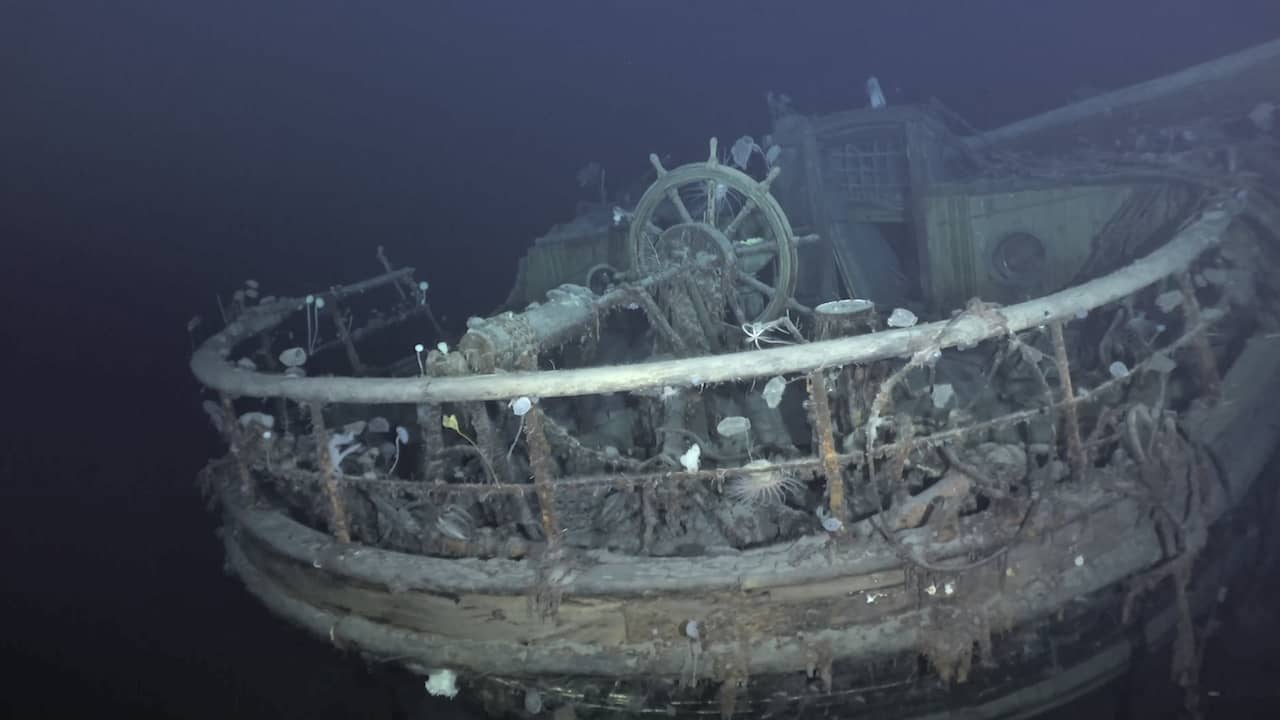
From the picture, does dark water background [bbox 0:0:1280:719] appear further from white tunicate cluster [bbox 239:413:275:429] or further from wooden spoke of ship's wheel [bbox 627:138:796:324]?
wooden spoke of ship's wheel [bbox 627:138:796:324]

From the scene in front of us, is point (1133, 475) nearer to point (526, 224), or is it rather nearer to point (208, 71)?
point (208, 71)

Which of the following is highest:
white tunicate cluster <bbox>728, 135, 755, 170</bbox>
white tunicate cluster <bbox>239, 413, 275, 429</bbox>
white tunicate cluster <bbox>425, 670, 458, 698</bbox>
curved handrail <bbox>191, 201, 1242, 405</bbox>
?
white tunicate cluster <bbox>728, 135, 755, 170</bbox>

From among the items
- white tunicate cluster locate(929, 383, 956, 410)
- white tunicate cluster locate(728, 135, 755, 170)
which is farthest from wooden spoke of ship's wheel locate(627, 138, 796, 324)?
white tunicate cluster locate(929, 383, 956, 410)

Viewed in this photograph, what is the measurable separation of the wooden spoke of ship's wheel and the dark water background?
12.5 feet

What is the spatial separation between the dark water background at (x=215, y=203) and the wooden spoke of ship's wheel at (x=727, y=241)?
3801 millimetres

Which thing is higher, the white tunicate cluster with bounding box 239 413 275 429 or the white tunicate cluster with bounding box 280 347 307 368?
the white tunicate cluster with bounding box 280 347 307 368

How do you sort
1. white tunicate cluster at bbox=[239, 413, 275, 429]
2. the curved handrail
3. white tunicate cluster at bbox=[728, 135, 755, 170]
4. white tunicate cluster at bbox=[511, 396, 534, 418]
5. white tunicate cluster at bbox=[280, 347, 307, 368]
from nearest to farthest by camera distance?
the curved handrail
white tunicate cluster at bbox=[511, 396, 534, 418]
white tunicate cluster at bbox=[239, 413, 275, 429]
white tunicate cluster at bbox=[280, 347, 307, 368]
white tunicate cluster at bbox=[728, 135, 755, 170]

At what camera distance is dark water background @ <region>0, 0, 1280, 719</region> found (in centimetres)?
758

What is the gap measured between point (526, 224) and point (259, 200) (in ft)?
26.7

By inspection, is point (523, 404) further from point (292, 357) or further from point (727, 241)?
point (727, 241)

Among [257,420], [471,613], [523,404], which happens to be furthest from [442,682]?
[257,420]

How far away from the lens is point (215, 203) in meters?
14.3

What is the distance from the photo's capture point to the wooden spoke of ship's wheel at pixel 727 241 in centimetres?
631

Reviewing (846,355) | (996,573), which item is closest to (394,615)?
(846,355)
